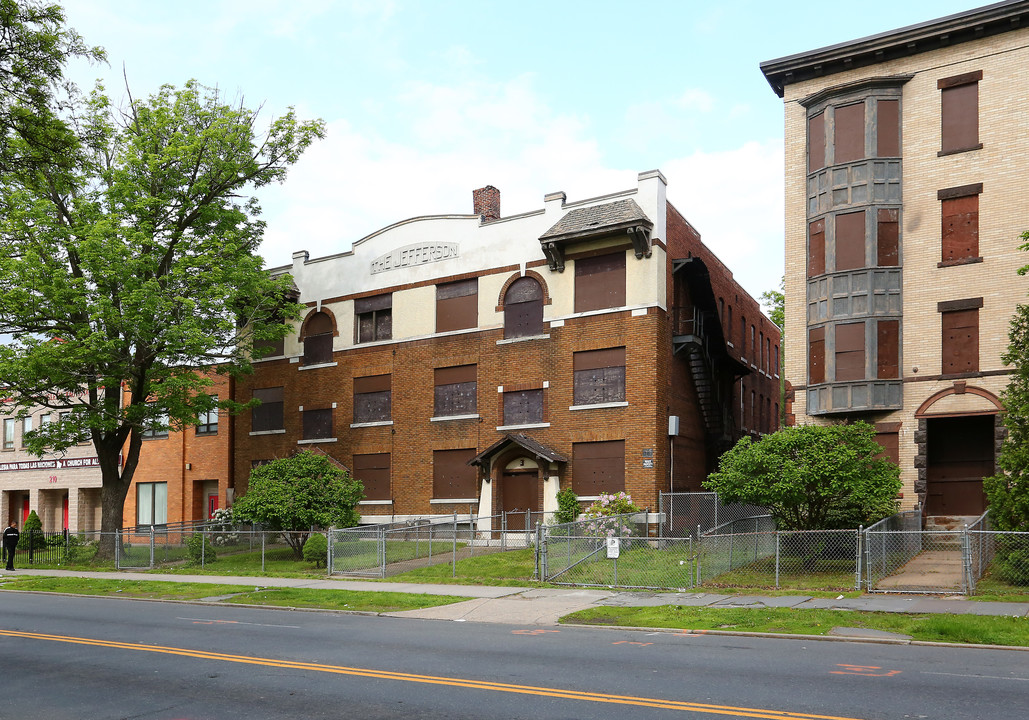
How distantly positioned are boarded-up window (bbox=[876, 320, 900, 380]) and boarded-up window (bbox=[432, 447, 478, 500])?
14701 mm

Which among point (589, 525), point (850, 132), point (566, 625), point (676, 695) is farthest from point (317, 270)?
point (676, 695)

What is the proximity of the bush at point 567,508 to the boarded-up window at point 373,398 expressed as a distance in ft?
29.5

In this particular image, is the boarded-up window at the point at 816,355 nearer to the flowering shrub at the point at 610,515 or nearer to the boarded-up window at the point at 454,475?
the flowering shrub at the point at 610,515

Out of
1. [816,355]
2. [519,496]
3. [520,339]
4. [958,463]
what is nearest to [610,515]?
[519,496]

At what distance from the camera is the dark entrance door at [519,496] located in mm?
32781

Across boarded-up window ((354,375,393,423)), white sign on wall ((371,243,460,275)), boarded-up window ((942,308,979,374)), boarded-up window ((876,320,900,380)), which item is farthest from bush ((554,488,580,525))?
boarded-up window ((942,308,979,374))

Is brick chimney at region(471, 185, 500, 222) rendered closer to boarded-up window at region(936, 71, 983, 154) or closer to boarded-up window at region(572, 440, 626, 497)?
boarded-up window at region(572, 440, 626, 497)

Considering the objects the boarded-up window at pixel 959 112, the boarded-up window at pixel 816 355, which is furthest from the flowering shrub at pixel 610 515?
the boarded-up window at pixel 959 112

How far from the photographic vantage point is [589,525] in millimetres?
27500

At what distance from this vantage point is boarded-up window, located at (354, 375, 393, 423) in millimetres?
37406

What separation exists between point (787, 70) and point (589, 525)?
15812 millimetres

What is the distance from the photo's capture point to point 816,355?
2864 cm

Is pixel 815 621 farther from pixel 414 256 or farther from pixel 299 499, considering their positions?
pixel 414 256

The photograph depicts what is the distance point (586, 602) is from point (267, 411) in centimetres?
2530
